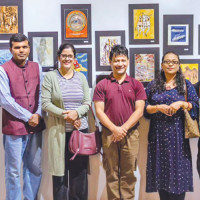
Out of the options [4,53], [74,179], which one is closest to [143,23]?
[4,53]

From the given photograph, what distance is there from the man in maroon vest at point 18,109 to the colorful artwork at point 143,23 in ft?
3.73

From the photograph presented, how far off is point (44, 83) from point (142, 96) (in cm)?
89

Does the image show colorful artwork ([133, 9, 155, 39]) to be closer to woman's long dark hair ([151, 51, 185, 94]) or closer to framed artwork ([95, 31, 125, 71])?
framed artwork ([95, 31, 125, 71])

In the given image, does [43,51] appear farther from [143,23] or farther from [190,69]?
[190,69]

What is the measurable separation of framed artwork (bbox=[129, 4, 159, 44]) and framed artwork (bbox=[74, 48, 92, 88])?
470mm

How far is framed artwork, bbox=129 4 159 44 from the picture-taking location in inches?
105

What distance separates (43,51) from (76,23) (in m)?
0.46

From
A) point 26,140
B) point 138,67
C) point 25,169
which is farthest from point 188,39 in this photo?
point 25,169

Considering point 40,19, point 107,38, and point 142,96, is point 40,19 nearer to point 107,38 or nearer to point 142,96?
point 107,38

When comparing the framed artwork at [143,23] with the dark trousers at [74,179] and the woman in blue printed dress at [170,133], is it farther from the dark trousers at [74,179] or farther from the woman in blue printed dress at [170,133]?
the dark trousers at [74,179]

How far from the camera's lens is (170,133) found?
7.42 ft

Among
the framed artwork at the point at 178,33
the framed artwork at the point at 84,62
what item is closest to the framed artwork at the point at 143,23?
the framed artwork at the point at 178,33

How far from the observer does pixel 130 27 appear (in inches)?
106


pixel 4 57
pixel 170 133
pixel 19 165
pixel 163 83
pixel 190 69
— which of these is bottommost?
pixel 19 165
